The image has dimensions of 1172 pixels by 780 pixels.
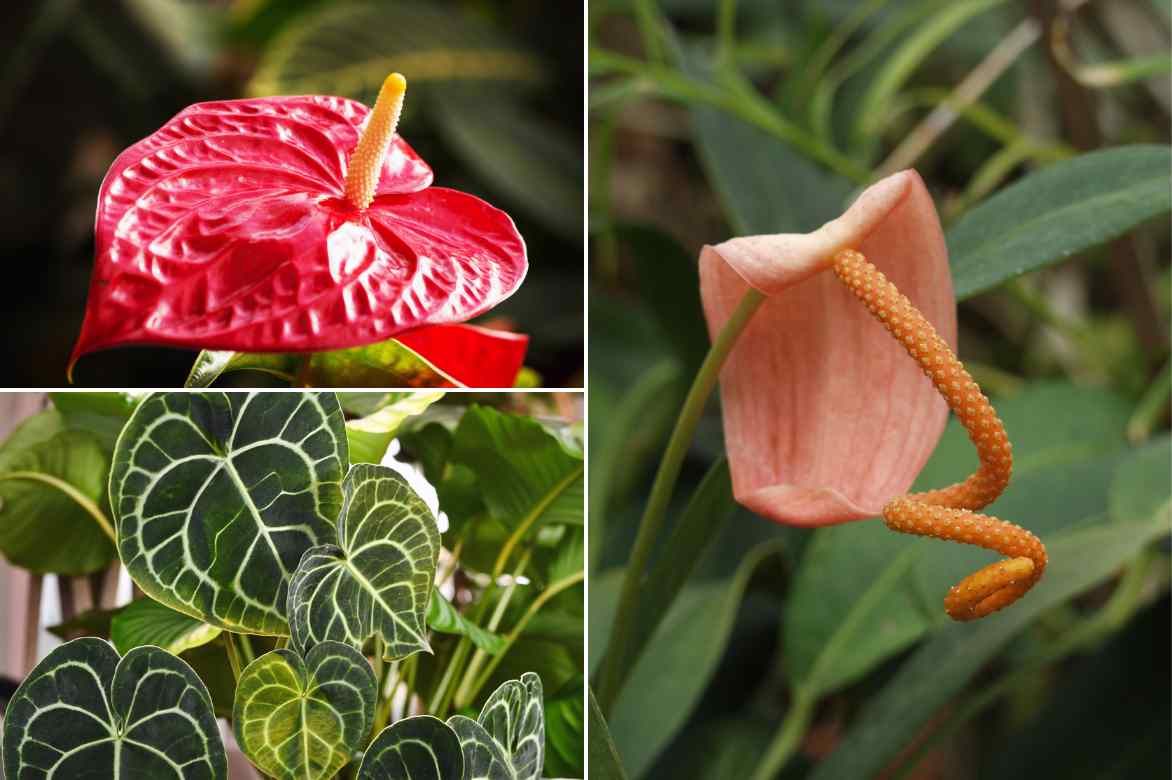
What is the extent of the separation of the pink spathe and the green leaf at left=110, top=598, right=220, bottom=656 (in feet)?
0.50

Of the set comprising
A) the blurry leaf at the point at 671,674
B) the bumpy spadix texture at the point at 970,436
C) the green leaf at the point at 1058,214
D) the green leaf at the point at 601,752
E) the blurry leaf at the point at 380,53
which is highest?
the blurry leaf at the point at 380,53

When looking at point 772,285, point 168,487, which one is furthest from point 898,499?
point 168,487

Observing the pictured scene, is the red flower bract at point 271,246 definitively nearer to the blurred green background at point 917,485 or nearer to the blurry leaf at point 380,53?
the blurred green background at point 917,485

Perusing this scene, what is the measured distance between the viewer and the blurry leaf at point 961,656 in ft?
1.32

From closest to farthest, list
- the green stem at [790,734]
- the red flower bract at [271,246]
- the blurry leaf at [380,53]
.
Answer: the red flower bract at [271,246] < the green stem at [790,734] < the blurry leaf at [380,53]

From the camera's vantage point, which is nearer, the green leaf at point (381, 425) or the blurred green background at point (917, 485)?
the green leaf at point (381, 425)

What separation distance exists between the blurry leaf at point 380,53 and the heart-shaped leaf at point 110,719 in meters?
0.71

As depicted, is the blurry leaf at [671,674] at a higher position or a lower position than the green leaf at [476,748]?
lower

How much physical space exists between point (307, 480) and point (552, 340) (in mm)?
600

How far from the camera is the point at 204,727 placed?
0.27 meters

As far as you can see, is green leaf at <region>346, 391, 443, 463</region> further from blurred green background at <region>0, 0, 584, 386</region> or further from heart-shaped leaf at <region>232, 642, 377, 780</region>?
blurred green background at <region>0, 0, 584, 386</region>

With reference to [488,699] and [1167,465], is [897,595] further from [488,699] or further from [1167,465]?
[488,699]

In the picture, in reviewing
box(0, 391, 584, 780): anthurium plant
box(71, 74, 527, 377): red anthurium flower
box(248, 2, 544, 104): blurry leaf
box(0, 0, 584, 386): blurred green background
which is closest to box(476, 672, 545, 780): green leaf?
box(0, 391, 584, 780): anthurium plant

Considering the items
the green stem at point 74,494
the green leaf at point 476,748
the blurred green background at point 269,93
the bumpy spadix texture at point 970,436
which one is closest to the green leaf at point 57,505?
the green stem at point 74,494
